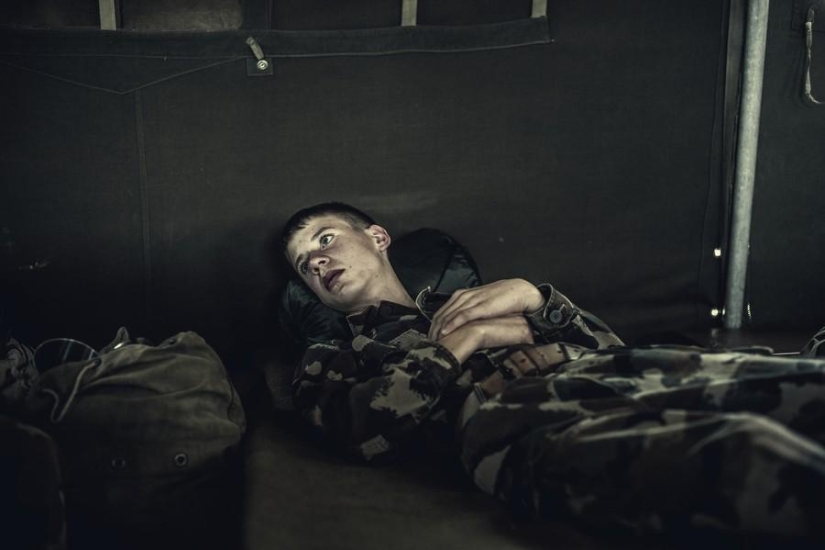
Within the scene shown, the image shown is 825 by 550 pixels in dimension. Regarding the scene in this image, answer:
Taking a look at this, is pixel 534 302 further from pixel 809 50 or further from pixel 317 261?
pixel 809 50

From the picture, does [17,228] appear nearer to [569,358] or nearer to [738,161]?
[569,358]

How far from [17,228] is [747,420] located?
6.27 ft

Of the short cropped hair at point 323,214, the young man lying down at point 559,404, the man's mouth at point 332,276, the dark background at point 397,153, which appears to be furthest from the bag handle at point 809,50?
the man's mouth at point 332,276

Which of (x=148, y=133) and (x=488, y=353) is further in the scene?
(x=148, y=133)

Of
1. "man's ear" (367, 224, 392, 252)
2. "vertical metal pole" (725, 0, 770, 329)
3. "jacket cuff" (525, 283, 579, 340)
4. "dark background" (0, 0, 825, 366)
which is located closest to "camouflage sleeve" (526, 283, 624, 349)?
"jacket cuff" (525, 283, 579, 340)

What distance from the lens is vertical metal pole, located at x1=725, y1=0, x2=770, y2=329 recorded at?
2400 mm

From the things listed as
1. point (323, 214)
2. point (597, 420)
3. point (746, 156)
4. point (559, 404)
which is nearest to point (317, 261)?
point (323, 214)

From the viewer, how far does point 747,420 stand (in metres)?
1.08

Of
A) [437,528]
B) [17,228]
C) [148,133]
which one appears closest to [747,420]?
[437,528]

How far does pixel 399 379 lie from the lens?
1547 mm

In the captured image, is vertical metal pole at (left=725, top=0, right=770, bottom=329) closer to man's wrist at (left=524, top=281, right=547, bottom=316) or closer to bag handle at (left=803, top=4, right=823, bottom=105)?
bag handle at (left=803, top=4, right=823, bottom=105)

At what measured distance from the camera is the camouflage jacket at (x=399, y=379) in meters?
1.54

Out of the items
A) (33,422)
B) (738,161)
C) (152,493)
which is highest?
(738,161)

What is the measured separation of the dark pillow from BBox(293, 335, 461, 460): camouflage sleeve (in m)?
0.35
